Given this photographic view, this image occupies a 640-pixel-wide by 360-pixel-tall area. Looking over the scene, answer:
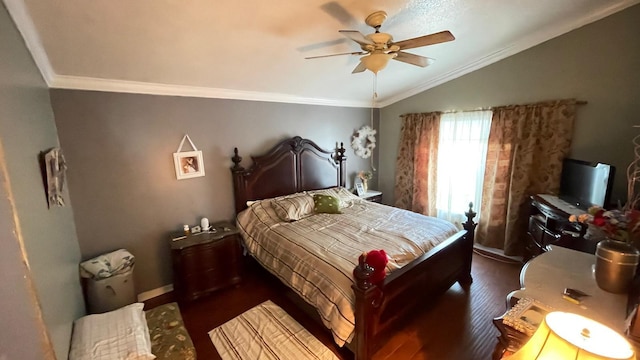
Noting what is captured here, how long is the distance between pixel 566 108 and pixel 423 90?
1.73 meters

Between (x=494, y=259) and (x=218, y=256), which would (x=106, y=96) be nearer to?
(x=218, y=256)

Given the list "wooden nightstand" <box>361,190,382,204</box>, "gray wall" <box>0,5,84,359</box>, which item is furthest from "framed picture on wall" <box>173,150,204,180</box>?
"wooden nightstand" <box>361,190,382,204</box>

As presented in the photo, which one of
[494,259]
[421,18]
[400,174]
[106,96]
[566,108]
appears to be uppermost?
[421,18]

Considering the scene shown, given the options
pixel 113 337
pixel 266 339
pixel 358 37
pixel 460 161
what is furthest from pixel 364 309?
pixel 460 161

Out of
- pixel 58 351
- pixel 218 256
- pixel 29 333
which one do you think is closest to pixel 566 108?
pixel 218 256

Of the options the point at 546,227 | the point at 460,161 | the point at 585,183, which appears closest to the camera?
the point at 585,183

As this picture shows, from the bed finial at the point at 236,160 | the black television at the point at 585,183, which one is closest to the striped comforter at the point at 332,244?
the bed finial at the point at 236,160

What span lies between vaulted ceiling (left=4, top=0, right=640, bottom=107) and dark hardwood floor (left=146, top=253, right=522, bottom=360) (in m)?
2.16

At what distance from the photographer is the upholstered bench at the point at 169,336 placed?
1604 mm

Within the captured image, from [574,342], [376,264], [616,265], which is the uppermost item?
[574,342]

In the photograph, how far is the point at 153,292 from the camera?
273cm

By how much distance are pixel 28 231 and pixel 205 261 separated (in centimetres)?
162

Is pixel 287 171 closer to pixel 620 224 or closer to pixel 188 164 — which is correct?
pixel 188 164

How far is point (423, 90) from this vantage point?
13.2 ft
